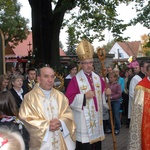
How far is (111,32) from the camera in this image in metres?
12.6

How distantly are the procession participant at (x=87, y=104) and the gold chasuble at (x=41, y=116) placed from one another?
666mm

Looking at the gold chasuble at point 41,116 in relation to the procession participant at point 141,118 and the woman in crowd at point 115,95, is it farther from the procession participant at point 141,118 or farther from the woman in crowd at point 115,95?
the woman in crowd at point 115,95

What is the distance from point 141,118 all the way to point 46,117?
5.97 feet

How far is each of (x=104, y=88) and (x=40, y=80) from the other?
1539mm

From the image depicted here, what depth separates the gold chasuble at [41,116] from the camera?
3742 millimetres

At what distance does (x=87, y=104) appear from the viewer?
16.0 feet

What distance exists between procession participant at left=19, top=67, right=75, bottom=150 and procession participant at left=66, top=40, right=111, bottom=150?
661 millimetres

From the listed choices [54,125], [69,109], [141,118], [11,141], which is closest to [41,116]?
[54,125]

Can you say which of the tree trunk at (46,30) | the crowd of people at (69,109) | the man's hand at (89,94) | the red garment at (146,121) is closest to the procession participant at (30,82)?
the crowd of people at (69,109)

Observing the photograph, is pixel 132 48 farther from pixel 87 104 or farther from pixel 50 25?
pixel 87 104

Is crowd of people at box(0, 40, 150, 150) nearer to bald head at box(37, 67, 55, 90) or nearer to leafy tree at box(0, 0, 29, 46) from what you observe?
bald head at box(37, 67, 55, 90)

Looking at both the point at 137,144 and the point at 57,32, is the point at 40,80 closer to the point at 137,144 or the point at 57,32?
the point at 137,144

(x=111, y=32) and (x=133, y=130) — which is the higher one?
(x=111, y=32)

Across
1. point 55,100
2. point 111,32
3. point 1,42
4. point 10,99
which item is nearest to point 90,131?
point 55,100
